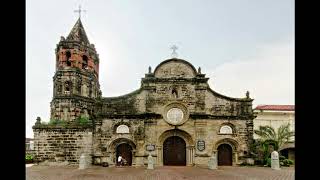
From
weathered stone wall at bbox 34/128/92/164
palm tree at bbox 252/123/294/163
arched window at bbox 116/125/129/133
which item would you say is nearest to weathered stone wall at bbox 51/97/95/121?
weathered stone wall at bbox 34/128/92/164

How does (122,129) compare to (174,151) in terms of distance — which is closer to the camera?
(122,129)

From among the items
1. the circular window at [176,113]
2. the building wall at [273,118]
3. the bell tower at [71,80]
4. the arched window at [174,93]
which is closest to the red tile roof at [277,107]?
the building wall at [273,118]

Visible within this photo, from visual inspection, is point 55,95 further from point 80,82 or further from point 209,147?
point 209,147

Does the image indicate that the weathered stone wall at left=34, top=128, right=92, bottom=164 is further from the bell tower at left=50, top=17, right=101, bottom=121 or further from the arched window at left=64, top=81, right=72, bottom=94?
the arched window at left=64, top=81, right=72, bottom=94

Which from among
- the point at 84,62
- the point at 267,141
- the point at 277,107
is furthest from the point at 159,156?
the point at 277,107

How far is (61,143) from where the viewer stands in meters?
23.6

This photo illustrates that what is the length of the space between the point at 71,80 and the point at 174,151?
10.1m

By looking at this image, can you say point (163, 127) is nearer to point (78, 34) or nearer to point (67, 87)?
point (67, 87)

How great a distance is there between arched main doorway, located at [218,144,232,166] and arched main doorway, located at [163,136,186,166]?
2.57m

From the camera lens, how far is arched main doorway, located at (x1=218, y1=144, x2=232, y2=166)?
24.6m
